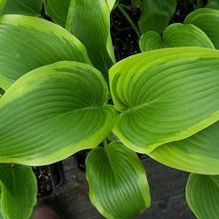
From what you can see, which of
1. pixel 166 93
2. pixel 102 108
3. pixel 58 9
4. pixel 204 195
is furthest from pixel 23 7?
pixel 204 195

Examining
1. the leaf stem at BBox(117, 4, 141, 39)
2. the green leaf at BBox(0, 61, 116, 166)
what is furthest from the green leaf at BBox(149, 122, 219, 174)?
the leaf stem at BBox(117, 4, 141, 39)

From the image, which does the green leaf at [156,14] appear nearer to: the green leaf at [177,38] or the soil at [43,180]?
the green leaf at [177,38]

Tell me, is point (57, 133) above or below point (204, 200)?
above

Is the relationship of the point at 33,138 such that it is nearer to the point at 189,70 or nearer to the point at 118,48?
the point at 189,70

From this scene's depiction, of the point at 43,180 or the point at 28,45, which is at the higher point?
the point at 28,45

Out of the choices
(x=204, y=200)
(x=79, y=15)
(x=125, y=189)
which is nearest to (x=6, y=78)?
(x=79, y=15)

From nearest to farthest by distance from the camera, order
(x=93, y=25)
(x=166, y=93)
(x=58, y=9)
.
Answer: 1. (x=166, y=93)
2. (x=93, y=25)
3. (x=58, y=9)

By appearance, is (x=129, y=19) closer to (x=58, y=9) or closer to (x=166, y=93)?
(x=58, y=9)
